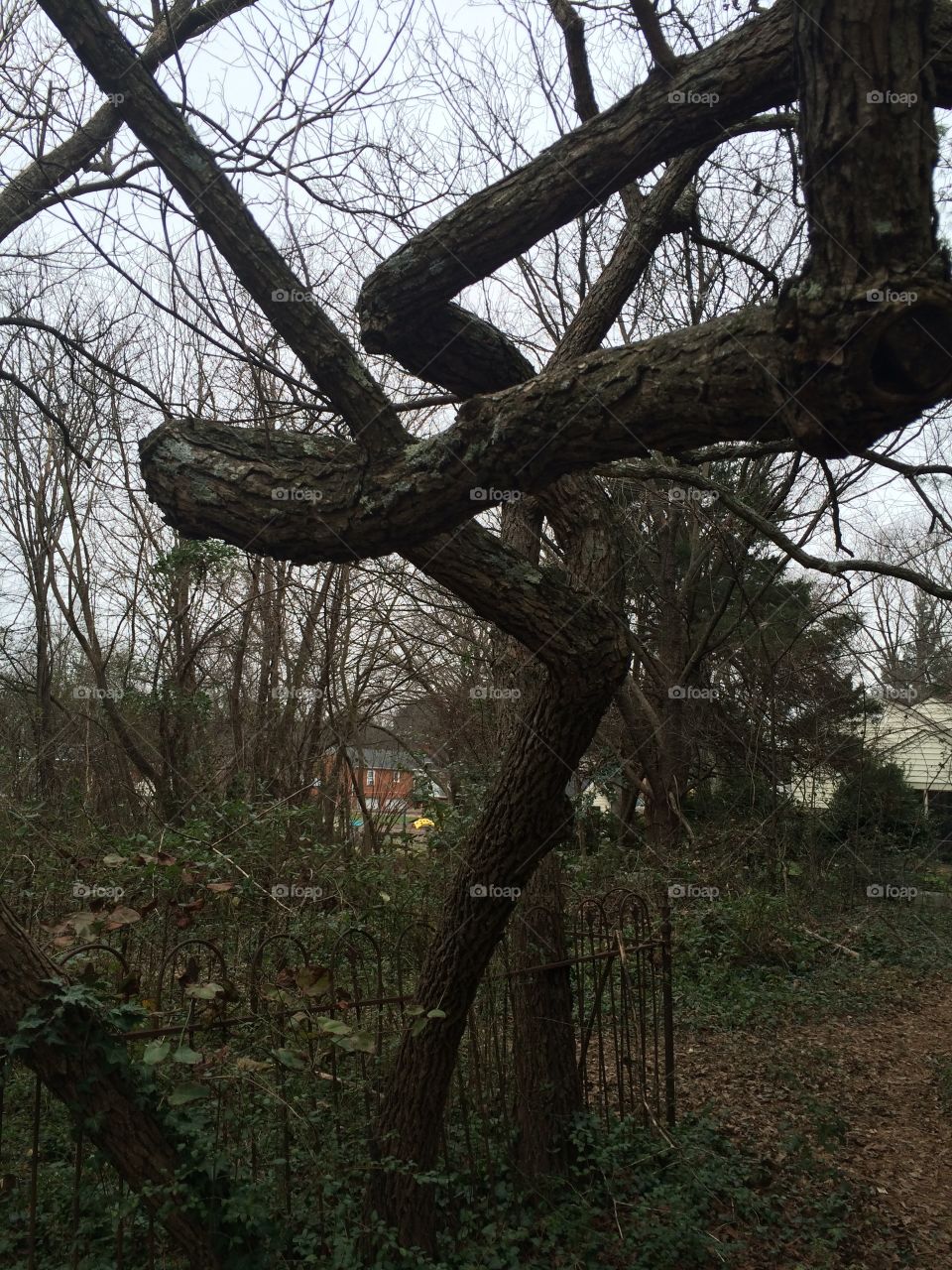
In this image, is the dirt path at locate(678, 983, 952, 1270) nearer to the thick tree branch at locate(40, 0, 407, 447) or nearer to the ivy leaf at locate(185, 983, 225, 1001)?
the ivy leaf at locate(185, 983, 225, 1001)

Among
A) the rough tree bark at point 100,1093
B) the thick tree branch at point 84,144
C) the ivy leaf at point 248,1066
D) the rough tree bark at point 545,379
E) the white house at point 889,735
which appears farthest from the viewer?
the white house at point 889,735

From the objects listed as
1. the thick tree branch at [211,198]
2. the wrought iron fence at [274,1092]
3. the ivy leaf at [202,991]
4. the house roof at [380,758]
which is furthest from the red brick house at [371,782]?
the thick tree branch at [211,198]

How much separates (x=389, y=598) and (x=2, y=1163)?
249 inches

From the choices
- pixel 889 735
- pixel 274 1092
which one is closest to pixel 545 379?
pixel 274 1092

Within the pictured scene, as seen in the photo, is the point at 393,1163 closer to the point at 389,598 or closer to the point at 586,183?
the point at 586,183

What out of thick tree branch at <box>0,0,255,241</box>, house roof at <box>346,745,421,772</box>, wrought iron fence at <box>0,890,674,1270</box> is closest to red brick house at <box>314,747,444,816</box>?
house roof at <box>346,745,421,772</box>

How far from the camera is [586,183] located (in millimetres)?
3051

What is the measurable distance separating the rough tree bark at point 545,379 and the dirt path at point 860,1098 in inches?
107

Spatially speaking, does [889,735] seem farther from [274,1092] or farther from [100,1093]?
[100,1093]

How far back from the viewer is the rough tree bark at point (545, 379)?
58.4 inches

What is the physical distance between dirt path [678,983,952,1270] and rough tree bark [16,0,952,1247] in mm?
2730

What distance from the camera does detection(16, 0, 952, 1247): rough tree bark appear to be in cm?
148

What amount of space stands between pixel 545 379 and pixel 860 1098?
582 cm

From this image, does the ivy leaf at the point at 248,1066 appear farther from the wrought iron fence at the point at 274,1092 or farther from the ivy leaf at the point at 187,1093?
the ivy leaf at the point at 187,1093
